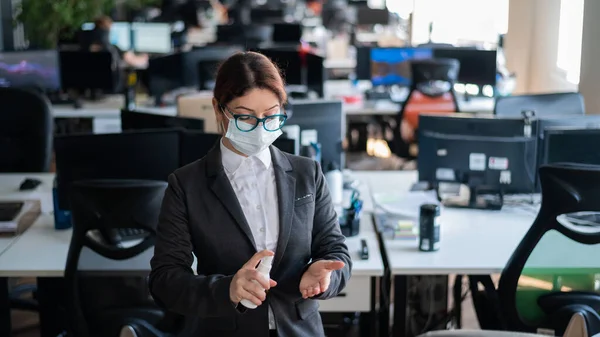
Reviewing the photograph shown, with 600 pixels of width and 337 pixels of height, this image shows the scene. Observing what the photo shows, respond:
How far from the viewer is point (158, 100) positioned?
23.3 ft

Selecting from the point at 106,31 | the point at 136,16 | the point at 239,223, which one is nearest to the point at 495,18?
the point at 106,31

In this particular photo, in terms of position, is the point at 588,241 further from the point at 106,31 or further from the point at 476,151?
the point at 106,31

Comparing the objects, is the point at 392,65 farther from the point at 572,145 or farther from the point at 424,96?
the point at 572,145

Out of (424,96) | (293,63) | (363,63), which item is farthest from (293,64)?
(424,96)

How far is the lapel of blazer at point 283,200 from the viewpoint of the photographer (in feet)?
7.23

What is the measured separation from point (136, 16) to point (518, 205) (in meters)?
9.52

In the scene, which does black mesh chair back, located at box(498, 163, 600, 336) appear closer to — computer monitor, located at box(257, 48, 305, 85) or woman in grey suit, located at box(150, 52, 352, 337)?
woman in grey suit, located at box(150, 52, 352, 337)

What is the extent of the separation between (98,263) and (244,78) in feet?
4.14

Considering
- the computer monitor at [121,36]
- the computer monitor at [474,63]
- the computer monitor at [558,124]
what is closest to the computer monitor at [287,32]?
the computer monitor at [121,36]

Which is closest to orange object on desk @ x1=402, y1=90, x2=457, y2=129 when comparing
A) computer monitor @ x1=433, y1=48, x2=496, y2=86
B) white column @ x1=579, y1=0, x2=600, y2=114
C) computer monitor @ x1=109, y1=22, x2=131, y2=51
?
computer monitor @ x1=433, y1=48, x2=496, y2=86

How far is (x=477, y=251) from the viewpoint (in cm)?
345

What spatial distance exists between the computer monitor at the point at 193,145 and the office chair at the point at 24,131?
152 centimetres

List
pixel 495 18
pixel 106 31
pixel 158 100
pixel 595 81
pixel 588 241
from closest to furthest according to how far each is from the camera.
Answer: pixel 588 241
pixel 595 81
pixel 158 100
pixel 106 31
pixel 495 18

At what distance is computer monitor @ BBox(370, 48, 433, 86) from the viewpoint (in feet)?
24.6
